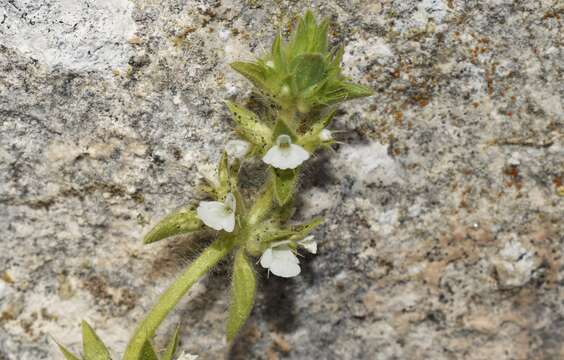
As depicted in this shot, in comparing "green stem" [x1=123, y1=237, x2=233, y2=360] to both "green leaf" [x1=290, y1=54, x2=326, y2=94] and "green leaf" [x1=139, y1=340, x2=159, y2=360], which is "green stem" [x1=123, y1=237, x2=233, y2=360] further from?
"green leaf" [x1=290, y1=54, x2=326, y2=94]

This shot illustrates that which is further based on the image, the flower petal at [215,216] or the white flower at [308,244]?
the white flower at [308,244]

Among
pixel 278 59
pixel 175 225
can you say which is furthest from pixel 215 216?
pixel 278 59

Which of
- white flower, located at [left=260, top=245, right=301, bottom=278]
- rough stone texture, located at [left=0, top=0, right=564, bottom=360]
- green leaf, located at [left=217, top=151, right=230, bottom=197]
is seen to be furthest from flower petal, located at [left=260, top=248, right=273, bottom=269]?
rough stone texture, located at [left=0, top=0, right=564, bottom=360]

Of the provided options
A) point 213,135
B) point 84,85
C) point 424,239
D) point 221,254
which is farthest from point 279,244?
point 84,85

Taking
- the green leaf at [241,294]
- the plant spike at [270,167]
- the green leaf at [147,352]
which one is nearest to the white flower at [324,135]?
the plant spike at [270,167]

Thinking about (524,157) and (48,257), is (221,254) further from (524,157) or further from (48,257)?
(524,157)

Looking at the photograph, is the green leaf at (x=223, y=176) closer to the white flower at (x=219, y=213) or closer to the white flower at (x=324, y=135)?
the white flower at (x=219, y=213)

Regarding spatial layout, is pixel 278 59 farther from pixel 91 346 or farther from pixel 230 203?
pixel 91 346
